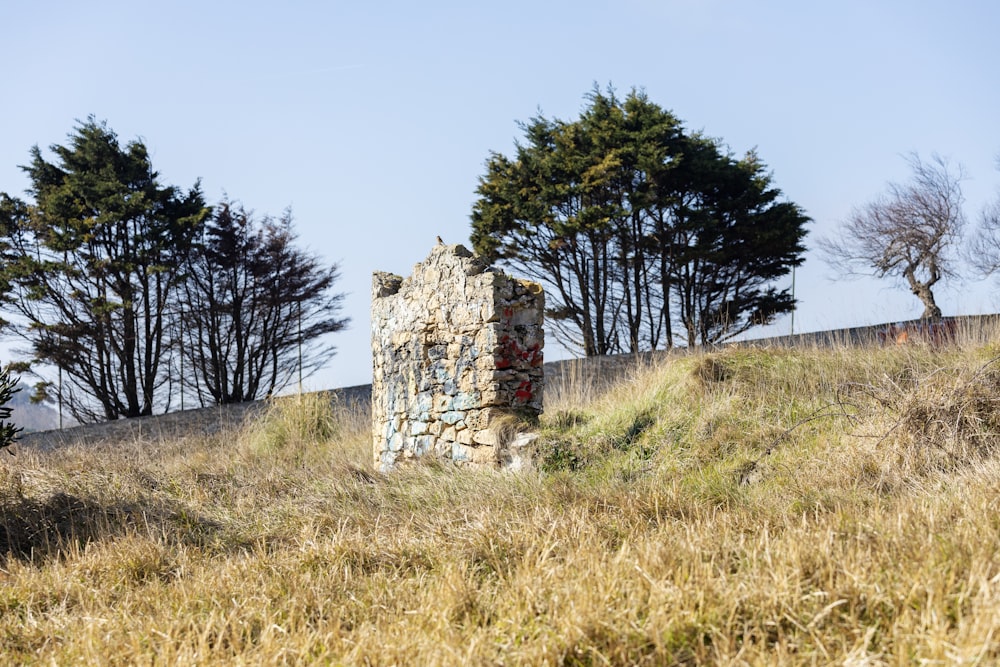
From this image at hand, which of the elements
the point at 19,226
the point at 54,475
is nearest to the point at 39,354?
the point at 19,226

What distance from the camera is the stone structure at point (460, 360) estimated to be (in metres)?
7.23

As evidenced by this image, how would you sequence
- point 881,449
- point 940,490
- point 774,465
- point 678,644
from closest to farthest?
point 678,644 → point 940,490 → point 881,449 → point 774,465

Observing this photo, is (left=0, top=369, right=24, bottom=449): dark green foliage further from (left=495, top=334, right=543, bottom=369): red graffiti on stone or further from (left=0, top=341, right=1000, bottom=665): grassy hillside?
(left=495, top=334, right=543, bottom=369): red graffiti on stone

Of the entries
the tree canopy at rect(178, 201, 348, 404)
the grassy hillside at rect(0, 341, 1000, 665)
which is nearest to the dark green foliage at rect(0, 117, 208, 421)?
the tree canopy at rect(178, 201, 348, 404)

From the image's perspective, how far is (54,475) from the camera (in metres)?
8.00

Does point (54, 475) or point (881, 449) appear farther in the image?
point (54, 475)

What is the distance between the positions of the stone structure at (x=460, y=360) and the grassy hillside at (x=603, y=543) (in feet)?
1.63

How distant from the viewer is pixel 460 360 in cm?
757

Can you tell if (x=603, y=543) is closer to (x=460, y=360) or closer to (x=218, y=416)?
(x=460, y=360)

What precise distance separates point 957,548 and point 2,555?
612cm

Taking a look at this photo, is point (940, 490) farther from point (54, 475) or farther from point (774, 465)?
point (54, 475)

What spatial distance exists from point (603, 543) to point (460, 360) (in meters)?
3.99

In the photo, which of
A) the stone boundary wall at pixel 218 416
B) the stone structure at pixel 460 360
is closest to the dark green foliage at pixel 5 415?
the stone structure at pixel 460 360

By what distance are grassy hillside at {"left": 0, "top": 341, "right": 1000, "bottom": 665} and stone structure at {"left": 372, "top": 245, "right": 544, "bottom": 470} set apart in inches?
19.6
